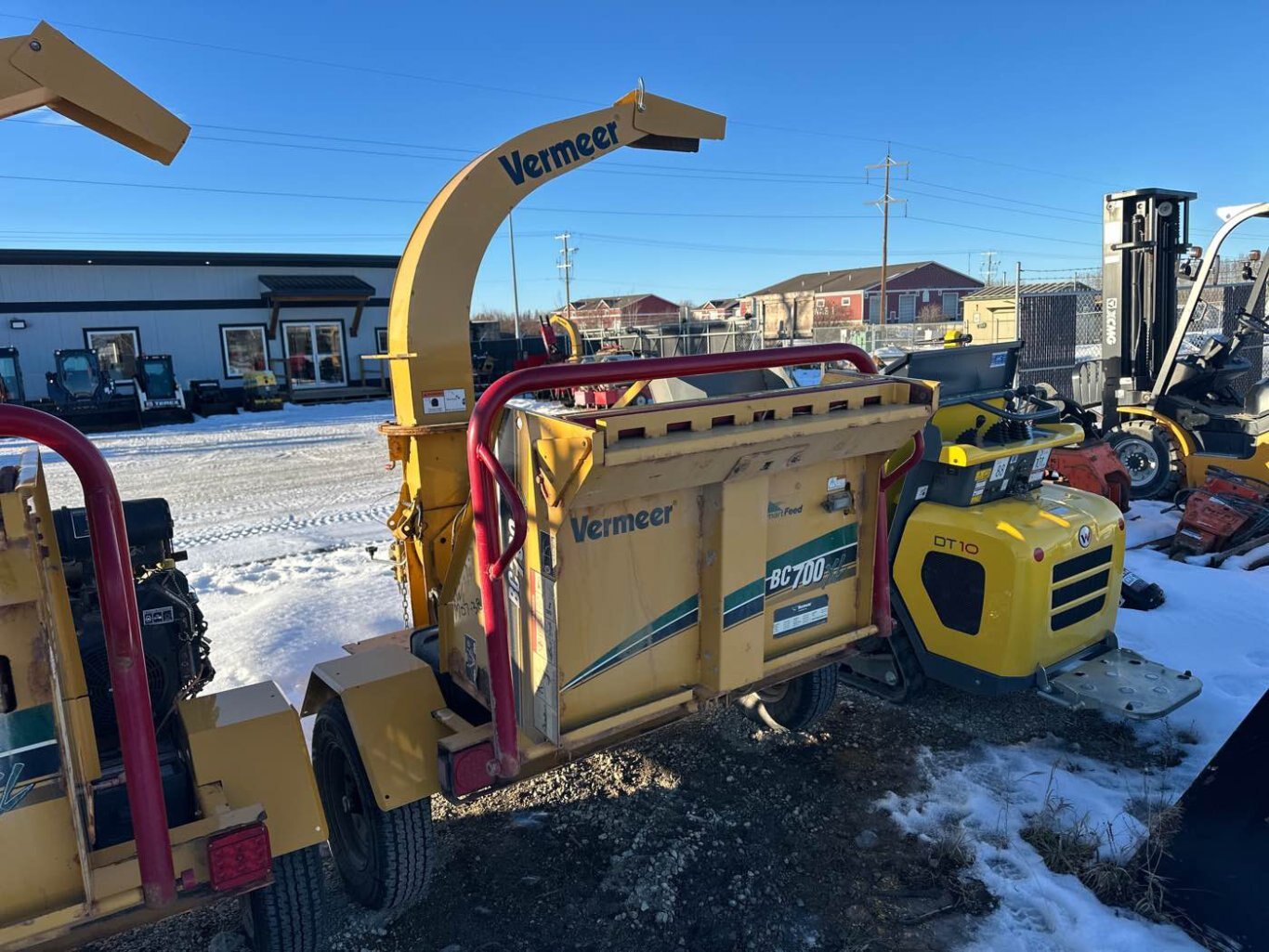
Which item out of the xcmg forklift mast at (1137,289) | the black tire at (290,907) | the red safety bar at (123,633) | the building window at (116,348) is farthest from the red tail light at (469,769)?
the building window at (116,348)

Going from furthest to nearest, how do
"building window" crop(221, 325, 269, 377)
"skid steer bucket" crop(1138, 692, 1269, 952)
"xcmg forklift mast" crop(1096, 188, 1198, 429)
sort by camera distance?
"building window" crop(221, 325, 269, 377), "xcmg forklift mast" crop(1096, 188, 1198, 429), "skid steer bucket" crop(1138, 692, 1269, 952)

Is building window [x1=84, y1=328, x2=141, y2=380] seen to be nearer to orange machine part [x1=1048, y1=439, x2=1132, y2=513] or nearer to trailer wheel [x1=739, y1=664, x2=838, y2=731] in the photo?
orange machine part [x1=1048, y1=439, x2=1132, y2=513]

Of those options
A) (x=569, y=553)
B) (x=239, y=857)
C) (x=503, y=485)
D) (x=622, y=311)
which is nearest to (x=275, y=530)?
(x=239, y=857)

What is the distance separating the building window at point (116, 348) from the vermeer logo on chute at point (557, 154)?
78.9ft

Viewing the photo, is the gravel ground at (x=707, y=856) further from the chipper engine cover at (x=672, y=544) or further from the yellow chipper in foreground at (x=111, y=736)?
the chipper engine cover at (x=672, y=544)

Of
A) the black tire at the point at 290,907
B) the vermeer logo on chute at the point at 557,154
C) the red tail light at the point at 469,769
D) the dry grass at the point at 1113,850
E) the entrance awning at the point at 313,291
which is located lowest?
the dry grass at the point at 1113,850

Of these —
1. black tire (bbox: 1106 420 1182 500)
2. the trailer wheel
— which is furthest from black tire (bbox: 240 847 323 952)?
black tire (bbox: 1106 420 1182 500)

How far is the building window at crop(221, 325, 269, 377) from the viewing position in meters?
26.0

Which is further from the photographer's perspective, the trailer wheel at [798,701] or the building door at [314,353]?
the building door at [314,353]

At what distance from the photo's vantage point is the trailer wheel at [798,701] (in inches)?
179

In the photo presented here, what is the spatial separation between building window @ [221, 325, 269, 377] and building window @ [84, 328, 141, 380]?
7.77 feet

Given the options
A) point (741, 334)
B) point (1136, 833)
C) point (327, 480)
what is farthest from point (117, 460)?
point (741, 334)

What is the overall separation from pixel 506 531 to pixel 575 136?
2379 millimetres

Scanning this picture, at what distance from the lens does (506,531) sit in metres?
3.12
